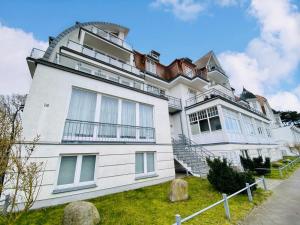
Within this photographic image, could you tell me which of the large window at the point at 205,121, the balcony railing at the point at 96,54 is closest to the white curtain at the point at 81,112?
the balcony railing at the point at 96,54

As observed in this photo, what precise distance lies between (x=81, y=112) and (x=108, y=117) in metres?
1.65

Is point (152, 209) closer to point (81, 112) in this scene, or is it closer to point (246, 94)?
point (81, 112)

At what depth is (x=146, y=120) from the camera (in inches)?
445

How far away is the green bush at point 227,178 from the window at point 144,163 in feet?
12.9

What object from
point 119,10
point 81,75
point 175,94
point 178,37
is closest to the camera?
point 81,75

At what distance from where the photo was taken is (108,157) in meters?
8.27

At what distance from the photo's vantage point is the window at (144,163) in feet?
31.7

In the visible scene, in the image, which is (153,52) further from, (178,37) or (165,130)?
(165,130)

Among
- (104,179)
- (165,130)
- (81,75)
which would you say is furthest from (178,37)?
(104,179)

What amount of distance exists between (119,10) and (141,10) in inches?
111

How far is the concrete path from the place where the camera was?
193 inches

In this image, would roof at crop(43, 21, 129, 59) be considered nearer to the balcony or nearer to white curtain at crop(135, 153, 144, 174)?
white curtain at crop(135, 153, 144, 174)

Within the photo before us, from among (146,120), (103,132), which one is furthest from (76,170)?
(146,120)

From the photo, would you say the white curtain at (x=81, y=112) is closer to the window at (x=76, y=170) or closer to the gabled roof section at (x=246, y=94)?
the window at (x=76, y=170)
